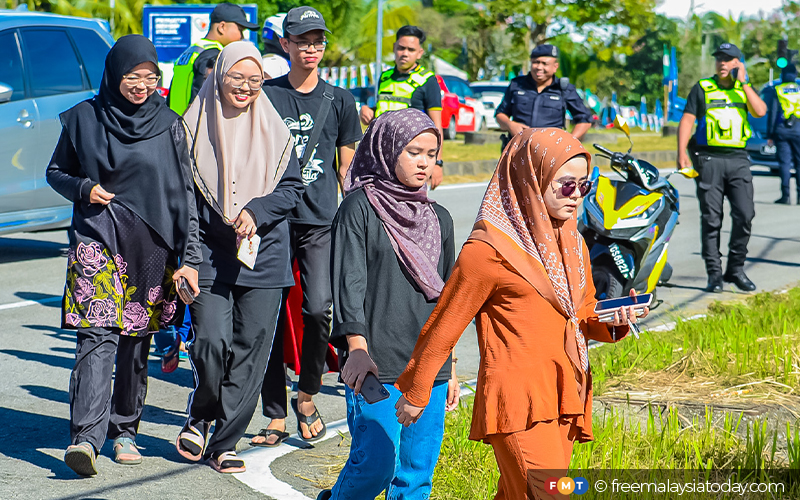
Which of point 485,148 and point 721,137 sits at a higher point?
point 721,137

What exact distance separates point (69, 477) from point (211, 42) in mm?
3288

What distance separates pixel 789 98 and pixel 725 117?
17.3 ft

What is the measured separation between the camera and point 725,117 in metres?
8.59

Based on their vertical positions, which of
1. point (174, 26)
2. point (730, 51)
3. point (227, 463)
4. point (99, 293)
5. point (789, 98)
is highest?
point (174, 26)

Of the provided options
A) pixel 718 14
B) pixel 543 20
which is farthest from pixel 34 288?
pixel 718 14

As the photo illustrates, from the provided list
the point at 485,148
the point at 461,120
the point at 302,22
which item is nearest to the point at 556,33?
the point at 461,120

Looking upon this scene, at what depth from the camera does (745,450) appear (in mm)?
4242

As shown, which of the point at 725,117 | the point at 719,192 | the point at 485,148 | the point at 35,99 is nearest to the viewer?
the point at 725,117

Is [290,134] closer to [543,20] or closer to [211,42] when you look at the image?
[211,42]

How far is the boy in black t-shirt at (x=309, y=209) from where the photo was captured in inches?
204

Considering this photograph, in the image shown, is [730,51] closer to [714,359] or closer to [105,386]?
[714,359]

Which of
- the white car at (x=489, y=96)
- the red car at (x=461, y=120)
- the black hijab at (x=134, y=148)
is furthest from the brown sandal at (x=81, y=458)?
the white car at (x=489, y=96)

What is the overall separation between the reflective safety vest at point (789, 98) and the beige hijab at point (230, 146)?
973 cm

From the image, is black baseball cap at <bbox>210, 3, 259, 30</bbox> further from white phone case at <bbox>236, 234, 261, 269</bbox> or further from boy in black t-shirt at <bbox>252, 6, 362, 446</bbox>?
white phone case at <bbox>236, 234, 261, 269</bbox>
